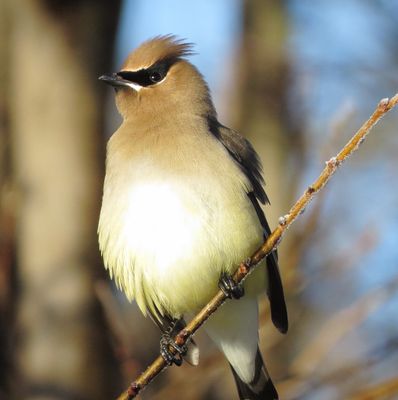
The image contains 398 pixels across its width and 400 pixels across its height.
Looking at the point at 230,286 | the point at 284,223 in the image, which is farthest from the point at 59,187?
the point at 284,223

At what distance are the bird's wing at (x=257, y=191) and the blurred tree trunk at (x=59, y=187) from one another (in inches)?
77.7

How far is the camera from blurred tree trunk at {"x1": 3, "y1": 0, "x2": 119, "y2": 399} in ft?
20.7

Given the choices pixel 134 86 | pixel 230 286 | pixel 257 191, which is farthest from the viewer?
pixel 134 86

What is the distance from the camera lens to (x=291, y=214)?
11.0 feet

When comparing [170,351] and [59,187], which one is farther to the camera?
[59,187]

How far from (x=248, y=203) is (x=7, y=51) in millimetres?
5166

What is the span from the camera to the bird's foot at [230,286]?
4.22 metres

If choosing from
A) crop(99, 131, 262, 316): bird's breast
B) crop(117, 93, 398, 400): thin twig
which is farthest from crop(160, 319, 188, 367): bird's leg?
crop(117, 93, 398, 400): thin twig

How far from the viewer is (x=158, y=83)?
5.06m

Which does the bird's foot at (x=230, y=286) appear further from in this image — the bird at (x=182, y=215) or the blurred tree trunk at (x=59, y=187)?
the blurred tree trunk at (x=59, y=187)

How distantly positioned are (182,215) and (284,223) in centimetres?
93

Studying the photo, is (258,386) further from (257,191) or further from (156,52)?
(156,52)

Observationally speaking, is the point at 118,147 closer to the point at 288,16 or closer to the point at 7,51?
the point at 288,16

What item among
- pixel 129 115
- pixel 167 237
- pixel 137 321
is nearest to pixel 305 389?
pixel 167 237
